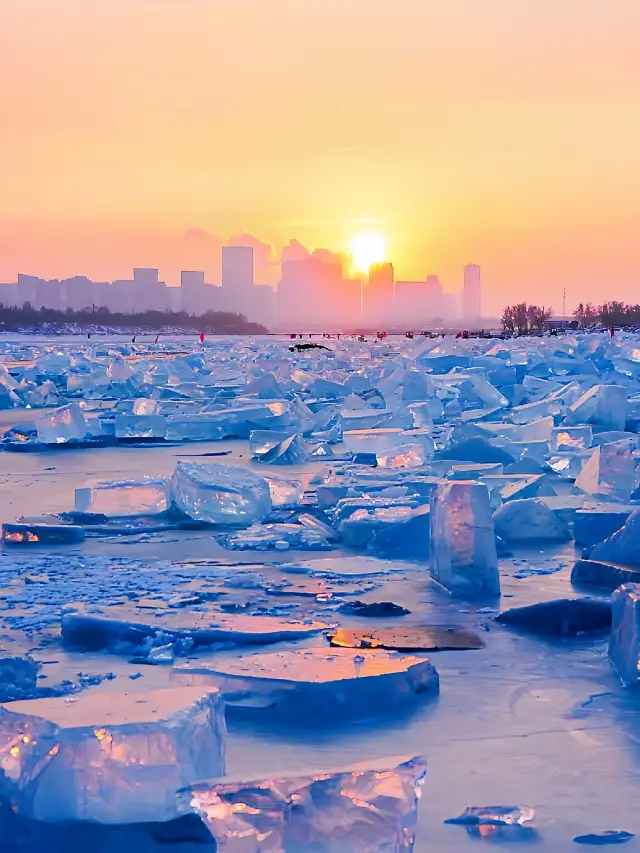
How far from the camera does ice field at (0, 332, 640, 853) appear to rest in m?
1.66

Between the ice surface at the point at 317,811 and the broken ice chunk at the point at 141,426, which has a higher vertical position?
the broken ice chunk at the point at 141,426

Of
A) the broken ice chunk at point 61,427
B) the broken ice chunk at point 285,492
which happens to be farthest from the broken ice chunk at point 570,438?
the broken ice chunk at point 61,427

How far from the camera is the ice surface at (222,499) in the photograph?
178 inches

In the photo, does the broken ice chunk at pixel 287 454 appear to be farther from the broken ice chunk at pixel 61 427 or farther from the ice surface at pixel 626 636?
the ice surface at pixel 626 636

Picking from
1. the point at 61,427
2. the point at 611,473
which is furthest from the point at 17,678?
the point at 61,427

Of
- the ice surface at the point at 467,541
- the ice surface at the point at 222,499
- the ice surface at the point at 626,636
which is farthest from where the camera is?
the ice surface at the point at 222,499

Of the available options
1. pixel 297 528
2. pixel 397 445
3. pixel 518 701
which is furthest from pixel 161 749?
pixel 397 445

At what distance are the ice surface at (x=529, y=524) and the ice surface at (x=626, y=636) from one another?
1517 millimetres

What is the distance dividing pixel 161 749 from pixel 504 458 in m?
4.34

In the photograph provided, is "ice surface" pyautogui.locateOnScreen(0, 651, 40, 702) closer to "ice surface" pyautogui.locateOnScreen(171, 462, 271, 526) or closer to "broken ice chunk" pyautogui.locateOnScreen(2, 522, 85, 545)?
"broken ice chunk" pyautogui.locateOnScreen(2, 522, 85, 545)

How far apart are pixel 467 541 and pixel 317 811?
1.90m

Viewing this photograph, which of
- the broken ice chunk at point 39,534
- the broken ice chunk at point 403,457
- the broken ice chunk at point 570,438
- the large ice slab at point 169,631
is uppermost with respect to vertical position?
the broken ice chunk at point 570,438

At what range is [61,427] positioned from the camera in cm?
768

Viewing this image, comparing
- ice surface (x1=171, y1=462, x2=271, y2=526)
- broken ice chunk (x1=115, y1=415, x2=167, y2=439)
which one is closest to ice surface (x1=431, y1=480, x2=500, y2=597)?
ice surface (x1=171, y1=462, x2=271, y2=526)
